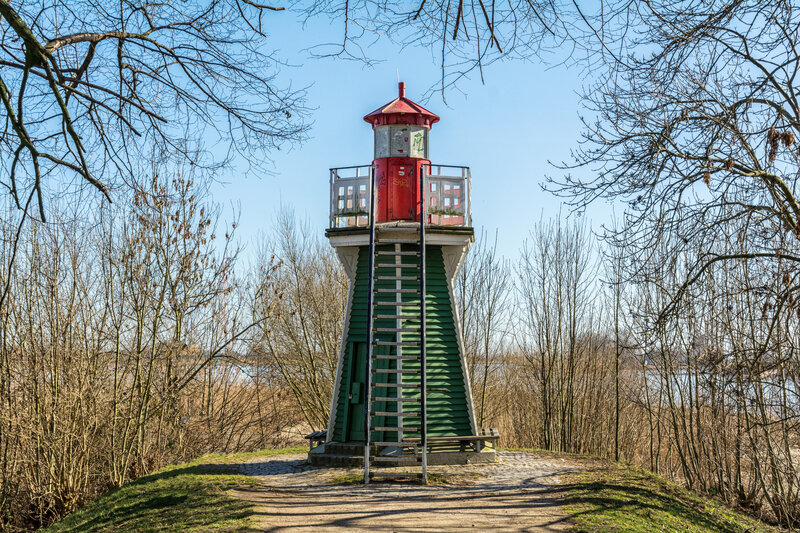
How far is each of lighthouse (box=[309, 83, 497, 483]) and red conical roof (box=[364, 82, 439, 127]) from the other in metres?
0.02

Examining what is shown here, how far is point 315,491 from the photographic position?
9.88m

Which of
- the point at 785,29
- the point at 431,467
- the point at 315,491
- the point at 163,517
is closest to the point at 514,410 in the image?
the point at 431,467

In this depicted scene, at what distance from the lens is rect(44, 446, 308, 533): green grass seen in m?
8.41

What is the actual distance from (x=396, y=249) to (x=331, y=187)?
1672 millimetres

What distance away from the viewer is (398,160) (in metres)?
12.2

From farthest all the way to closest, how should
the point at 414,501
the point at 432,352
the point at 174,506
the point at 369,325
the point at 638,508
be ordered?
1. the point at 432,352
2. the point at 369,325
3. the point at 174,506
4. the point at 638,508
5. the point at 414,501

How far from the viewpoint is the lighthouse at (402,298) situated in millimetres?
11594

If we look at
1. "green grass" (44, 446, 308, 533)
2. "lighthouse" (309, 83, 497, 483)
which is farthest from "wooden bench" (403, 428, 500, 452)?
"green grass" (44, 446, 308, 533)

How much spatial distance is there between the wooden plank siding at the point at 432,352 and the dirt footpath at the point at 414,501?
85cm

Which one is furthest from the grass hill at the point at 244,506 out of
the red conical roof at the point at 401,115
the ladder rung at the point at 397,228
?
the red conical roof at the point at 401,115

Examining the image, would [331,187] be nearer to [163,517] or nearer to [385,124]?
[385,124]

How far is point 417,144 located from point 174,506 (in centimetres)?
719

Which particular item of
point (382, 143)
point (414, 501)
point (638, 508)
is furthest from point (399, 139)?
point (638, 508)

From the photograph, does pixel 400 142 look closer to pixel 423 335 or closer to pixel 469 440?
pixel 423 335
